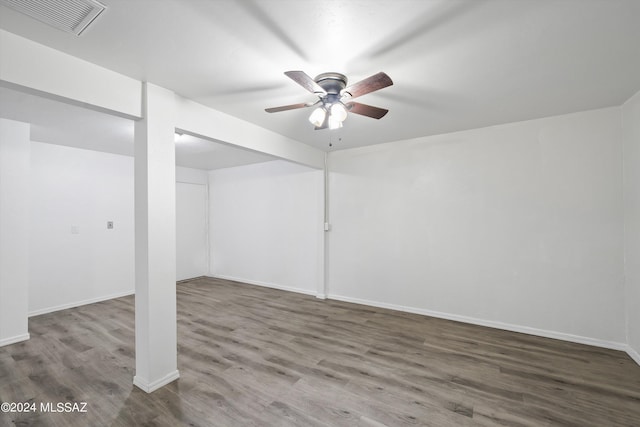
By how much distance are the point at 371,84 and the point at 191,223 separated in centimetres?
555

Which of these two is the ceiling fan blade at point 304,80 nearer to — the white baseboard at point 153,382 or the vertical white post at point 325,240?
the white baseboard at point 153,382

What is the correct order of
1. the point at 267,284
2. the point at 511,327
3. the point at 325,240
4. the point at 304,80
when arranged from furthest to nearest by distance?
the point at 267,284, the point at 325,240, the point at 511,327, the point at 304,80

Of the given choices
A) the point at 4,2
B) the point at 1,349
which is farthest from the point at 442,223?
the point at 1,349

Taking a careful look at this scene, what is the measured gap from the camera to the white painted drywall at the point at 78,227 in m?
Result: 4.06

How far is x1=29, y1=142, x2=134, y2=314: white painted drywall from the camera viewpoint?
4.06m

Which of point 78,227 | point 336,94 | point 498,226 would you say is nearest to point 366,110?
point 336,94

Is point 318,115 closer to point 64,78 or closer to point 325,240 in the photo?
point 64,78

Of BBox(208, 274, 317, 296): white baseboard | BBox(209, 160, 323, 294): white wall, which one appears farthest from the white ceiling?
BBox(208, 274, 317, 296): white baseboard

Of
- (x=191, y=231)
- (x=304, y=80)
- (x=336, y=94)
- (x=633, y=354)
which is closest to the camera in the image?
(x=304, y=80)

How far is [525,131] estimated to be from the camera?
3293mm

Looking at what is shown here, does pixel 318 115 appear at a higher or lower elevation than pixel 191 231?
higher

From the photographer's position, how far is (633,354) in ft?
8.87

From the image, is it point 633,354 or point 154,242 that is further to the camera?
point 633,354

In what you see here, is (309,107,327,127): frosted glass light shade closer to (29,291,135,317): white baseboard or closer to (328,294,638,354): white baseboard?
(328,294,638,354): white baseboard
